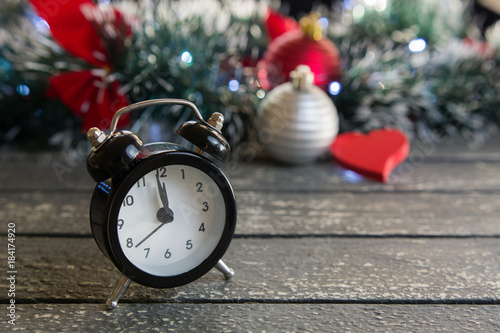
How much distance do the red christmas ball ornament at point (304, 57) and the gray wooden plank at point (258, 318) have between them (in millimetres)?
739

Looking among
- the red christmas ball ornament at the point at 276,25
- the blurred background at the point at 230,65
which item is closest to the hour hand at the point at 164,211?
the blurred background at the point at 230,65

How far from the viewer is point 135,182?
0.68 m

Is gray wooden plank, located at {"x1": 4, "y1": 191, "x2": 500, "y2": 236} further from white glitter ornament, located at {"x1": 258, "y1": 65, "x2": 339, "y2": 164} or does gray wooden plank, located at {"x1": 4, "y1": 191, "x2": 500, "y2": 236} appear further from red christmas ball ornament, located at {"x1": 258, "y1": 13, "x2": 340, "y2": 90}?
red christmas ball ornament, located at {"x1": 258, "y1": 13, "x2": 340, "y2": 90}

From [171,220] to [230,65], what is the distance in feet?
2.18

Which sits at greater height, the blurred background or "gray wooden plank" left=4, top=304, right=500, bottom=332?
the blurred background

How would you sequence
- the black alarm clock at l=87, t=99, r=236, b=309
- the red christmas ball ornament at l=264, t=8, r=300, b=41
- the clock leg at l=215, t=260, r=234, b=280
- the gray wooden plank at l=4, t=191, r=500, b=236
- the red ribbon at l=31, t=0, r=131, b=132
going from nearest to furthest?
the black alarm clock at l=87, t=99, r=236, b=309, the clock leg at l=215, t=260, r=234, b=280, the gray wooden plank at l=4, t=191, r=500, b=236, the red ribbon at l=31, t=0, r=131, b=132, the red christmas ball ornament at l=264, t=8, r=300, b=41

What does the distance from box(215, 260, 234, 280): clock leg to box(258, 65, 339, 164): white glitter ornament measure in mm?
496

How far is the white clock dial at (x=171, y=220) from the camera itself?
27.5 inches

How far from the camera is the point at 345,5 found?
1659mm

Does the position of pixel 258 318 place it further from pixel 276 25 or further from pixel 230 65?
pixel 276 25

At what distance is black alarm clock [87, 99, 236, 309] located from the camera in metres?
0.67

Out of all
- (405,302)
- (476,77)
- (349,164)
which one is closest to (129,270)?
(405,302)

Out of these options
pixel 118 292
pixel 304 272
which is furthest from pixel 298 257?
pixel 118 292

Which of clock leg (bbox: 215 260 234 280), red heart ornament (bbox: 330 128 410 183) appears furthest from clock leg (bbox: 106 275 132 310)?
red heart ornament (bbox: 330 128 410 183)
